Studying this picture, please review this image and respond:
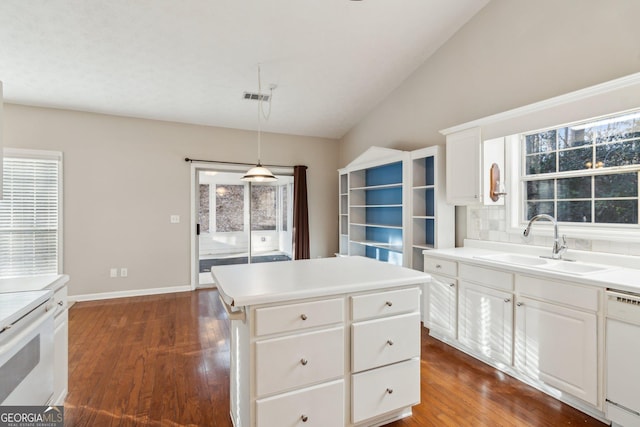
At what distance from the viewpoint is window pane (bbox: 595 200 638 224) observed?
7.86 ft

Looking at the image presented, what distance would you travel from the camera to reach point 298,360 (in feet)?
5.39

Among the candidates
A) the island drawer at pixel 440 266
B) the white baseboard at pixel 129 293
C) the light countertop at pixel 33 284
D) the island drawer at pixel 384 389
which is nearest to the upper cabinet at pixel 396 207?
the island drawer at pixel 440 266

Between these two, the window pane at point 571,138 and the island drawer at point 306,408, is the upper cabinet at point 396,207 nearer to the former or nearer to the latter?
the window pane at point 571,138

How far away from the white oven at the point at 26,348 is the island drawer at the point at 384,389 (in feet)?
5.13

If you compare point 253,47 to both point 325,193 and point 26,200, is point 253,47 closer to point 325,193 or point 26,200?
point 325,193

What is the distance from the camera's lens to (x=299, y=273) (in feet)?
6.73

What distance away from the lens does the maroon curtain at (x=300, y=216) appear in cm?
577

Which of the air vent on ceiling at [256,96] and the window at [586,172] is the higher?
the air vent on ceiling at [256,96]

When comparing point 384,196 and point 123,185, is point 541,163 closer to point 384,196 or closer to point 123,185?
point 384,196

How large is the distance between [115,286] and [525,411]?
5.11 metres

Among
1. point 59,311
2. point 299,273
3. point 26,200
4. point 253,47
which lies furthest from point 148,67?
point 299,273

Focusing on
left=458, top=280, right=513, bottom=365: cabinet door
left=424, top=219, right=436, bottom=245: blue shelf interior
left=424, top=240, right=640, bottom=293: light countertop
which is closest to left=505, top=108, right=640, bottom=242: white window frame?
left=424, top=240, right=640, bottom=293: light countertop

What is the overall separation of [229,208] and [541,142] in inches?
177

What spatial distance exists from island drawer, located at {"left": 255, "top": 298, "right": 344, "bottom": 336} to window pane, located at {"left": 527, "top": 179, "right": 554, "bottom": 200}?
2.46 meters
